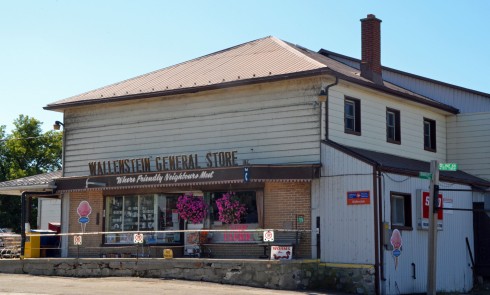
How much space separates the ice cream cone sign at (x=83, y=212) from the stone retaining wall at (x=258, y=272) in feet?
11.6

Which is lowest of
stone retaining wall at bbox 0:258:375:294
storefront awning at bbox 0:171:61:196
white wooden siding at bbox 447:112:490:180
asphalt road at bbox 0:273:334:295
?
asphalt road at bbox 0:273:334:295

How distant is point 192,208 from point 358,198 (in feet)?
19.0

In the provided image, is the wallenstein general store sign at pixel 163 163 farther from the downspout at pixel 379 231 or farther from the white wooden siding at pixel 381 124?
the downspout at pixel 379 231

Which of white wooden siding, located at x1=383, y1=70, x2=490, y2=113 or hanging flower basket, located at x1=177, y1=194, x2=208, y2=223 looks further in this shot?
white wooden siding, located at x1=383, y1=70, x2=490, y2=113

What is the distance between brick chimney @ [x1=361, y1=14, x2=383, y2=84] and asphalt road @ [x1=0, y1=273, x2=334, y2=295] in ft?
32.2

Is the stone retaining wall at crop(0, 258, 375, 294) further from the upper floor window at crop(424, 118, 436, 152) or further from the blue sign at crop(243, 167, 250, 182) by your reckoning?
the upper floor window at crop(424, 118, 436, 152)

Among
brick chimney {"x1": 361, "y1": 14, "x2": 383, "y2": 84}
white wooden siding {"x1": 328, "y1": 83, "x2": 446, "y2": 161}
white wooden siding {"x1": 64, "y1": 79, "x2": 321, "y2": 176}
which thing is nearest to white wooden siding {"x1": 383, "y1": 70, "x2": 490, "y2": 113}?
white wooden siding {"x1": 328, "y1": 83, "x2": 446, "y2": 161}

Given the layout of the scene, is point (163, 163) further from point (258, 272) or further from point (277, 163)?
point (258, 272)

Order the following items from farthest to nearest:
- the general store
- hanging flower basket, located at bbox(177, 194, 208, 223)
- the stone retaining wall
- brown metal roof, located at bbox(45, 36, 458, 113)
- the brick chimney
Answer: the brick chimney
hanging flower basket, located at bbox(177, 194, 208, 223)
brown metal roof, located at bbox(45, 36, 458, 113)
the general store
the stone retaining wall

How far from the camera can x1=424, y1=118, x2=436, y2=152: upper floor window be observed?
97.6ft

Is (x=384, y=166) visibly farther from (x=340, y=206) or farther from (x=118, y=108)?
(x=118, y=108)

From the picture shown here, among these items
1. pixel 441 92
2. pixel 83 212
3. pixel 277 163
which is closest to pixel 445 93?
pixel 441 92

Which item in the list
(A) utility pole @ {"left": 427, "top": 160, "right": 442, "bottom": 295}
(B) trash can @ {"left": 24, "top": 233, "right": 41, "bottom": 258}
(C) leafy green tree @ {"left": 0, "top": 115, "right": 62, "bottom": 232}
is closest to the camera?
(A) utility pole @ {"left": 427, "top": 160, "right": 442, "bottom": 295}

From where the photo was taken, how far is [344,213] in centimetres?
2283
